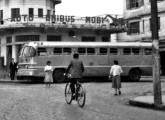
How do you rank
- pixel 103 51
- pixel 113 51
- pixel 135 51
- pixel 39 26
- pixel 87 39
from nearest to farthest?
pixel 103 51 < pixel 113 51 < pixel 135 51 < pixel 39 26 < pixel 87 39

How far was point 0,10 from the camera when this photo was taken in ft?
152

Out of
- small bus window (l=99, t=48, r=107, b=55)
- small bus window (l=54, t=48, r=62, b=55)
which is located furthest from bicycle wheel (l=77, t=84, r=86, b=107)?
small bus window (l=99, t=48, r=107, b=55)

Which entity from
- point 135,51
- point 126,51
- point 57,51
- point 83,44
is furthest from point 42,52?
point 135,51

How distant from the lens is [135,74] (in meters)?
30.4

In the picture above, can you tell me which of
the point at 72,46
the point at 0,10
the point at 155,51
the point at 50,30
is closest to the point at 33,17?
the point at 50,30

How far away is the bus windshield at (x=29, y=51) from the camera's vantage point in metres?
27.6

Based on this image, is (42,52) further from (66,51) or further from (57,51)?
(66,51)

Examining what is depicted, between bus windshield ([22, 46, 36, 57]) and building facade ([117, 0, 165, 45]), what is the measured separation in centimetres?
1665

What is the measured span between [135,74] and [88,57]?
13.1 feet

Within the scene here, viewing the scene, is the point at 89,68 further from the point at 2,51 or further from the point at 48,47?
the point at 2,51

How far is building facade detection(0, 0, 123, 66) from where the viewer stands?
40.7 m

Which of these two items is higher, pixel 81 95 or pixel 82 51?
pixel 82 51

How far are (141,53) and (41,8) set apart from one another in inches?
700

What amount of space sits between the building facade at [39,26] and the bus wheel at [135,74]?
1273cm
